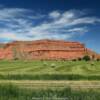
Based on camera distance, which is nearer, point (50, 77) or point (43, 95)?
point (43, 95)

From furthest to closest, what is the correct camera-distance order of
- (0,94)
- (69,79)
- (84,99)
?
(69,79) < (0,94) < (84,99)

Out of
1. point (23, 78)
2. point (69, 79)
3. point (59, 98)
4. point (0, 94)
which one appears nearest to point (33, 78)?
point (23, 78)

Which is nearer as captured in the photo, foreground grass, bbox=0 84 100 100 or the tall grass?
foreground grass, bbox=0 84 100 100

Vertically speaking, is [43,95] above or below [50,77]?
above

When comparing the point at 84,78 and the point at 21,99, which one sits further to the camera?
the point at 84,78

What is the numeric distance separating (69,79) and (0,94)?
13.9 meters

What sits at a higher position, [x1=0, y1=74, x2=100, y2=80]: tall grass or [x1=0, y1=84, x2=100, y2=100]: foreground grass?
[x1=0, y1=84, x2=100, y2=100]: foreground grass

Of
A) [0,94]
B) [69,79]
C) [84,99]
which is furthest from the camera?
[69,79]

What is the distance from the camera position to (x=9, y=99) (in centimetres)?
1362

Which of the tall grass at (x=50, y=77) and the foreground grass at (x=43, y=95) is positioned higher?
the foreground grass at (x=43, y=95)

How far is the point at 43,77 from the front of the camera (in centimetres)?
2905

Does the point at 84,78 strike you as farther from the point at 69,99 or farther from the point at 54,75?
the point at 69,99

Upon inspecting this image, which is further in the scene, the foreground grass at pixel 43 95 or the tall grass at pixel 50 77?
the tall grass at pixel 50 77

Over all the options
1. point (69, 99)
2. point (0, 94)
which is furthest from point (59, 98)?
point (0, 94)
